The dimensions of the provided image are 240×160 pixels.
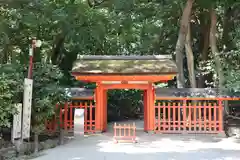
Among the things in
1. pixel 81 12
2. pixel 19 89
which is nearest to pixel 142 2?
pixel 81 12

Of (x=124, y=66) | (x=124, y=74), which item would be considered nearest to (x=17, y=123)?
(x=124, y=74)

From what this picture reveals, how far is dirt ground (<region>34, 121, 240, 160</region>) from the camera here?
8827mm

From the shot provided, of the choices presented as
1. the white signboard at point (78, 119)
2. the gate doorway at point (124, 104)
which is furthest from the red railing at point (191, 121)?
the gate doorway at point (124, 104)

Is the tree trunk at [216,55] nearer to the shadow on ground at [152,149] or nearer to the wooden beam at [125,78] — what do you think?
the wooden beam at [125,78]

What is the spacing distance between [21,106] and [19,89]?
538 millimetres

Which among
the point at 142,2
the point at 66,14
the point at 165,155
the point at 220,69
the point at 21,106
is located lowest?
the point at 165,155

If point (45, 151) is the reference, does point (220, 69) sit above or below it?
above

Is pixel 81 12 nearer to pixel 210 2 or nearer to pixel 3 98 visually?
pixel 210 2

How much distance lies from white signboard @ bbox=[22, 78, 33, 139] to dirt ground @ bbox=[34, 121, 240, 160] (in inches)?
36.9

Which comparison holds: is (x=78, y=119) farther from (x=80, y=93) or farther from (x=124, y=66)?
(x=124, y=66)

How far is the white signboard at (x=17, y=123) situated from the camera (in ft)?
30.1

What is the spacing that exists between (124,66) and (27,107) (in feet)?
15.7

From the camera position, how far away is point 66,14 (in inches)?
575

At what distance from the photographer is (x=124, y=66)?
12922 millimetres
